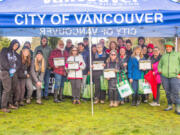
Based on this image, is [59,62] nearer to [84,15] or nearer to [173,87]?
[84,15]

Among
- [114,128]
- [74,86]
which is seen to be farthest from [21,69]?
[114,128]

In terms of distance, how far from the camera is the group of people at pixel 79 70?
584cm

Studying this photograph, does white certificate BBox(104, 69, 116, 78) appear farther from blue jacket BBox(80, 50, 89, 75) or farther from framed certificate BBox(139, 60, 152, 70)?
blue jacket BBox(80, 50, 89, 75)

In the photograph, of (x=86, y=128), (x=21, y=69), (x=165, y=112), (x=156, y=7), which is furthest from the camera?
(x=21, y=69)

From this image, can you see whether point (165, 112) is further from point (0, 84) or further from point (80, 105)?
point (0, 84)

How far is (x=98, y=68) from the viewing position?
676cm

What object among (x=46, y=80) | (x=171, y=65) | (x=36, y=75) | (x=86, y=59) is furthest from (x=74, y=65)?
(x=171, y=65)

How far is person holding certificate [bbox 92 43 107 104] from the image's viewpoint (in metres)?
6.74

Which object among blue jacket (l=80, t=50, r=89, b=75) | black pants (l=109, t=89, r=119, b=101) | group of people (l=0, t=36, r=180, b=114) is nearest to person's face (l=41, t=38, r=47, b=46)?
group of people (l=0, t=36, r=180, b=114)

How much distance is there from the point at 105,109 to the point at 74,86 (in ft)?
4.31

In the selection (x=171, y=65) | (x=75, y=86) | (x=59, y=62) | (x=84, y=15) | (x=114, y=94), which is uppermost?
(x=84, y=15)

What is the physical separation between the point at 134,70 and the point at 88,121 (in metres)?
2.46

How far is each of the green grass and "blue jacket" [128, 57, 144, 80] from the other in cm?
92

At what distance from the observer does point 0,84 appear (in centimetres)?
612
